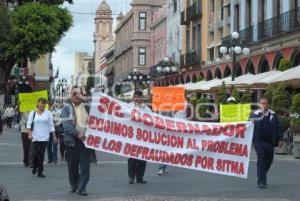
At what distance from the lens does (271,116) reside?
13.0 meters

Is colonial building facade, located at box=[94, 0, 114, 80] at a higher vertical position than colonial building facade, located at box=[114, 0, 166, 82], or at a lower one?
higher

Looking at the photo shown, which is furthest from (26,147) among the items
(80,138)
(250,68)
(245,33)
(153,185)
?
(250,68)

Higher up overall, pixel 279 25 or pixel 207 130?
pixel 279 25

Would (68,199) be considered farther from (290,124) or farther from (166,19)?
(166,19)

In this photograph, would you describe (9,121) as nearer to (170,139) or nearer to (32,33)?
(32,33)

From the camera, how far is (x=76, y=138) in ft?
38.7

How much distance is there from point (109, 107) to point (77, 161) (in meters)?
1.17

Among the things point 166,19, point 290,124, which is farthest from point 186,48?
point 290,124

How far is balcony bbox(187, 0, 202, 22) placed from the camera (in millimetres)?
51812

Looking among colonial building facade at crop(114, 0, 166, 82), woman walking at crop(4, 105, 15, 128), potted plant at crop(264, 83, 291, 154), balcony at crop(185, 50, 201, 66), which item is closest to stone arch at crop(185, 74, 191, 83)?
balcony at crop(185, 50, 201, 66)

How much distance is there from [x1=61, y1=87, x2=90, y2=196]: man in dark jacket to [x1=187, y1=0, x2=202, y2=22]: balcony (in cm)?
4046

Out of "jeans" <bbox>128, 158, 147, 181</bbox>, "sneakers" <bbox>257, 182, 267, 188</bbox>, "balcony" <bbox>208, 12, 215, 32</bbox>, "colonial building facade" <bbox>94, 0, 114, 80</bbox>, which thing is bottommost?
"sneakers" <bbox>257, 182, 267, 188</bbox>

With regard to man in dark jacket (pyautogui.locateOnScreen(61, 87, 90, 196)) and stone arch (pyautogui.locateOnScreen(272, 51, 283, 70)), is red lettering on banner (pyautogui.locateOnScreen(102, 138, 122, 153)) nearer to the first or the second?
man in dark jacket (pyautogui.locateOnScreen(61, 87, 90, 196))

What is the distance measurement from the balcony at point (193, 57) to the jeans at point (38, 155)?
3718cm
